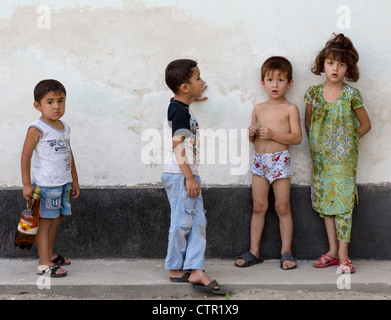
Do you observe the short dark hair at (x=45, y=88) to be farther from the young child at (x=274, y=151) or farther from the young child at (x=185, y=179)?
the young child at (x=274, y=151)

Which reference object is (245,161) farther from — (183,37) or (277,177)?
(183,37)

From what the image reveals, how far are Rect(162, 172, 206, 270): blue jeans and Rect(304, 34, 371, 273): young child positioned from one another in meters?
0.98

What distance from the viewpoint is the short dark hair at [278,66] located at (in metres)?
4.34

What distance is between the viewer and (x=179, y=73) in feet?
12.7

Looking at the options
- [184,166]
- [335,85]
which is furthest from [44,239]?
[335,85]

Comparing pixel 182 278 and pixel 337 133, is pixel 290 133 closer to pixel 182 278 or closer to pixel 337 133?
pixel 337 133

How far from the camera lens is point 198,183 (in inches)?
157

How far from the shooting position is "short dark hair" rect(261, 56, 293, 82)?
4.34 m

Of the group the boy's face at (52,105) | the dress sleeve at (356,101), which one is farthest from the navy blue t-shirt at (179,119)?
the dress sleeve at (356,101)

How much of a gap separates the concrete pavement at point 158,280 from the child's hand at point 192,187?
1.99 feet

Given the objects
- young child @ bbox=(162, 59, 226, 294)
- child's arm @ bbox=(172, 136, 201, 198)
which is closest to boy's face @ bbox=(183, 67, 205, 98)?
young child @ bbox=(162, 59, 226, 294)

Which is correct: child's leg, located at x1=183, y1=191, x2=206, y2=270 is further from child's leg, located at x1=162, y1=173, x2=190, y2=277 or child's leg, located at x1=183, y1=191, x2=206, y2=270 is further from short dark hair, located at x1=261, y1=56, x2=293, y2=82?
short dark hair, located at x1=261, y1=56, x2=293, y2=82

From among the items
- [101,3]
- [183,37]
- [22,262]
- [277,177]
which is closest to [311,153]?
[277,177]

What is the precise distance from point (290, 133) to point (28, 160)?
1.84 m
